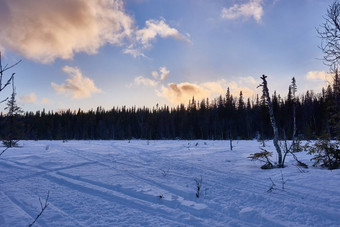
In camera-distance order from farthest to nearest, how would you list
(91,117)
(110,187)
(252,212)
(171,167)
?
(91,117) < (171,167) < (110,187) < (252,212)

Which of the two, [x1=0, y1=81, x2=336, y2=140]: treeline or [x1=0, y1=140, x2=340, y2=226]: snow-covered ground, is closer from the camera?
[x1=0, y1=140, x2=340, y2=226]: snow-covered ground

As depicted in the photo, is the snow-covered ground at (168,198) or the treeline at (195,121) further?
the treeline at (195,121)

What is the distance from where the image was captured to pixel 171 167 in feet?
25.9

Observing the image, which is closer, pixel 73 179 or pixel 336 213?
pixel 336 213

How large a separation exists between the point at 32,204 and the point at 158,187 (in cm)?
302

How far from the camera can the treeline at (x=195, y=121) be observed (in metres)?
49.1

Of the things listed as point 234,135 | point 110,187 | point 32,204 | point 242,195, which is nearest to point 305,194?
point 242,195

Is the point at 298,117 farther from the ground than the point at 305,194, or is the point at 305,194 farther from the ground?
the point at 298,117

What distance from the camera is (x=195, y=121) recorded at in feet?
208

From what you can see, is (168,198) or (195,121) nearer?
(168,198)

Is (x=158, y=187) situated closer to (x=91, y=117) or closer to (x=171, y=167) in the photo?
(x=171, y=167)

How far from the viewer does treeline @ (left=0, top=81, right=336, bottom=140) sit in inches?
1932

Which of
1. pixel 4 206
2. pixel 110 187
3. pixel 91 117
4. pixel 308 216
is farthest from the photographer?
pixel 91 117

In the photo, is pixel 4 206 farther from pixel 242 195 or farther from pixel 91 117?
pixel 91 117
